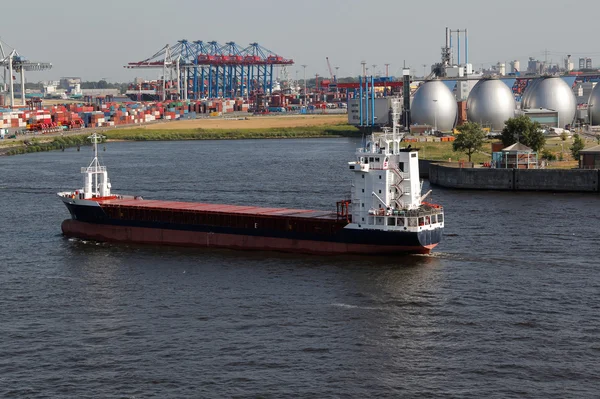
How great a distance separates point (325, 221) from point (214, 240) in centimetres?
606

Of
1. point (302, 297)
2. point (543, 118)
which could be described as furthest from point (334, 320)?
point (543, 118)

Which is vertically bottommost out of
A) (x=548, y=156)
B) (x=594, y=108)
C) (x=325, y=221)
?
(x=325, y=221)

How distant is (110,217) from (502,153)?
3340cm

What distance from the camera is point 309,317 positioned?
3134 cm

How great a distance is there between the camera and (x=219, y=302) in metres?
33.5

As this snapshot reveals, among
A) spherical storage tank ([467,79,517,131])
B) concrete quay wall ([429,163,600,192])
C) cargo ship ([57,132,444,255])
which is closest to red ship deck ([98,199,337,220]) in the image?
cargo ship ([57,132,444,255])

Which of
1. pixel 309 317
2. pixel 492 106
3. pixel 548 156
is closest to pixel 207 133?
pixel 492 106

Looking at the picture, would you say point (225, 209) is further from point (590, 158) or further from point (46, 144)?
point (46, 144)

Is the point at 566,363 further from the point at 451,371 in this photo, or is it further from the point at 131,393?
the point at 131,393

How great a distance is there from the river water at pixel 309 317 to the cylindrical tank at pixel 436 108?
60816mm

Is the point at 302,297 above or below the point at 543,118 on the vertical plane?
below

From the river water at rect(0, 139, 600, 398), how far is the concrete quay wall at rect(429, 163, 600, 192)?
10.8 meters

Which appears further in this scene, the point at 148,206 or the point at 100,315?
the point at 148,206

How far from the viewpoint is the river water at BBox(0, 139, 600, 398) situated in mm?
25594
